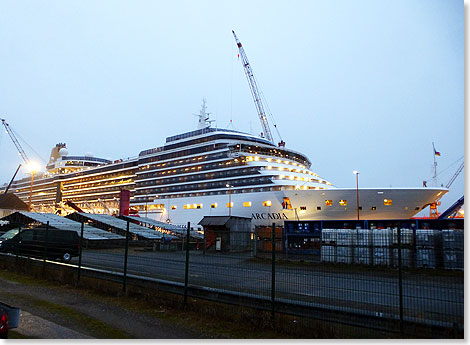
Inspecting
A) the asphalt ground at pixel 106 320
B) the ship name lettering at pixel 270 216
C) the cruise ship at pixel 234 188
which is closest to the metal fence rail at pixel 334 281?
the asphalt ground at pixel 106 320

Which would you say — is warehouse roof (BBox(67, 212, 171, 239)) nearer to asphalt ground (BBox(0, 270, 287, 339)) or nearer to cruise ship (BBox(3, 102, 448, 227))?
cruise ship (BBox(3, 102, 448, 227))

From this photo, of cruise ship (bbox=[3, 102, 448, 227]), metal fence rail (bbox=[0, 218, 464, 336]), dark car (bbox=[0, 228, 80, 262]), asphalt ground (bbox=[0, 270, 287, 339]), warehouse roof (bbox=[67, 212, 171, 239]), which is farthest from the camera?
cruise ship (bbox=[3, 102, 448, 227])

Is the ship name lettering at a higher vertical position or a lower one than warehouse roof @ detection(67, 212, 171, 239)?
higher

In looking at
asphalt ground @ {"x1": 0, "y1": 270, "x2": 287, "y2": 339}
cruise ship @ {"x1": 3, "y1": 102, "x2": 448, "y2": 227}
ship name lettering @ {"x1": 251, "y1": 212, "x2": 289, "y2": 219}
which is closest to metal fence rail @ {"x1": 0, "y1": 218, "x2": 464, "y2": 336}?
asphalt ground @ {"x1": 0, "y1": 270, "x2": 287, "y2": 339}

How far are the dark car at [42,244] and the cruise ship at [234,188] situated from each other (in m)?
29.1

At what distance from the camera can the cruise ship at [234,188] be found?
3981 centimetres

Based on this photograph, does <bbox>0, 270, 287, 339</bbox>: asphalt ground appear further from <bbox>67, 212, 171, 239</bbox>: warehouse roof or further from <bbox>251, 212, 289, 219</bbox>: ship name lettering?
<bbox>251, 212, 289, 219</bbox>: ship name lettering

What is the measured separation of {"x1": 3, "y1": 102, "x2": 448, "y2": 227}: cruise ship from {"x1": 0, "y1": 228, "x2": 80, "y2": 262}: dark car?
1144 inches

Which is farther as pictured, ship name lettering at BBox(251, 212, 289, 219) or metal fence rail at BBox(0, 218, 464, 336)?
ship name lettering at BBox(251, 212, 289, 219)

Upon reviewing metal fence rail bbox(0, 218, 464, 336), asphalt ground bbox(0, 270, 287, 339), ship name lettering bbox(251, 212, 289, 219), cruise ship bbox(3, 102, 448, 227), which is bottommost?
asphalt ground bbox(0, 270, 287, 339)

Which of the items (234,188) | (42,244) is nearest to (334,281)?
(42,244)

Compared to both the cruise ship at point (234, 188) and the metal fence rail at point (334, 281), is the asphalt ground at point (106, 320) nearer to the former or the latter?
the metal fence rail at point (334, 281)

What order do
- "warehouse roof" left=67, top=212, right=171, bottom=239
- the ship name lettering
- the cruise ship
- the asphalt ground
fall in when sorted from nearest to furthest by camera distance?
the asphalt ground
"warehouse roof" left=67, top=212, right=171, bottom=239
the cruise ship
the ship name lettering

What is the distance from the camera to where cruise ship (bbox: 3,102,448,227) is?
39.8 m
